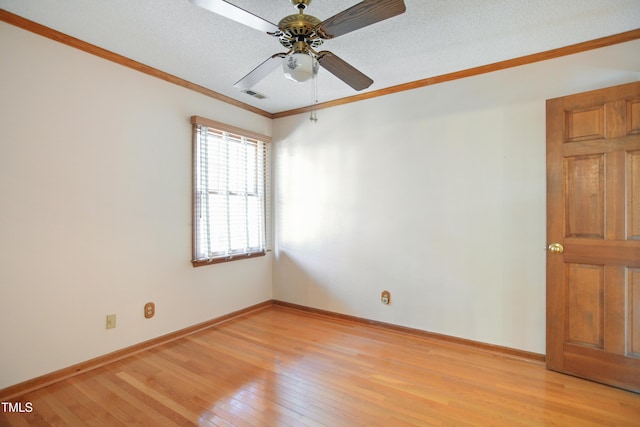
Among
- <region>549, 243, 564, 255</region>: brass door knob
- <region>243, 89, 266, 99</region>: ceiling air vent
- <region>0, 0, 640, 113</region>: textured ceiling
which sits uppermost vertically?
<region>243, 89, 266, 99</region>: ceiling air vent

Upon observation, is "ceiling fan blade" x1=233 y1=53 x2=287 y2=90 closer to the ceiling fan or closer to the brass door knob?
Result: the ceiling fan

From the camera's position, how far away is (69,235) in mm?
2271

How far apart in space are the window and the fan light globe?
1.78 metres

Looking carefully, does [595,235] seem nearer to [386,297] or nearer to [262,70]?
[386,297]

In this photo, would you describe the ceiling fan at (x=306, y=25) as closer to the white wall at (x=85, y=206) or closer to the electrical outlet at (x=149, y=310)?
the white wall at (x=85, y=206)

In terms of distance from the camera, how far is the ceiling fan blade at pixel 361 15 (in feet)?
4.52

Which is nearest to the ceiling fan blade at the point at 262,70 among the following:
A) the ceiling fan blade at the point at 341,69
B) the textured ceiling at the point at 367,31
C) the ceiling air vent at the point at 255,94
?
the ceiling fan blade at the point at 341,69

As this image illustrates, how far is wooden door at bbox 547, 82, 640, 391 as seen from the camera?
6.72 feet

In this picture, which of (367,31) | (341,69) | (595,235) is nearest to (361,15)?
(341,69)

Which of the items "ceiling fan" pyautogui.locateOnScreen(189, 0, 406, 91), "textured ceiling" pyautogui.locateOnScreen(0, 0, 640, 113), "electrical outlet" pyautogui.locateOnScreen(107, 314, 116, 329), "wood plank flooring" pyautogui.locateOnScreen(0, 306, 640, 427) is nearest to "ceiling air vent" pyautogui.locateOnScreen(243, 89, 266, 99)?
"textured ceiling" pyautogui.locateOnScreen(0, 0, 640, 113)

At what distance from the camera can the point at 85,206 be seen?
92.5 inches

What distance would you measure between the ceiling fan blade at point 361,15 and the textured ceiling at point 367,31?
404mm

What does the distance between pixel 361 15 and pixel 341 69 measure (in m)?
0.51

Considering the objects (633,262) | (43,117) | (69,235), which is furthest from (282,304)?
(633,262)
